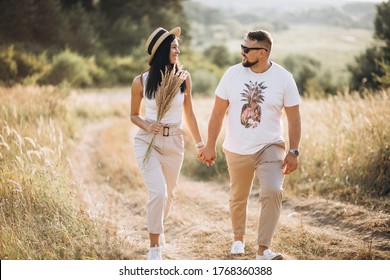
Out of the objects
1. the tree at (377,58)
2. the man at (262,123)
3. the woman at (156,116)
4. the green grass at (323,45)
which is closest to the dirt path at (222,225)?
the woman at (156,116)

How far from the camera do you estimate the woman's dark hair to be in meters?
5.11

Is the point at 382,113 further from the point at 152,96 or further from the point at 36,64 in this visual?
the point at 36,64

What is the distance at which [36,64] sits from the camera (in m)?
19.5

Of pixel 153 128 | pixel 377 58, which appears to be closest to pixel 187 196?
pixel 153 128

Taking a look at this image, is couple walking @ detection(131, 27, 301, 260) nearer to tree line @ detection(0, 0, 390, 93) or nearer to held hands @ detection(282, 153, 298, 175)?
held hands @ detection(282, 153, 298, 175)

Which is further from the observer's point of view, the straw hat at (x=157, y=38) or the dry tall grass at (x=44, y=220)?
the straw hat at (x=157, y=38)

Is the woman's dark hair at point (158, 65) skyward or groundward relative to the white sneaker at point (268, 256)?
skyward

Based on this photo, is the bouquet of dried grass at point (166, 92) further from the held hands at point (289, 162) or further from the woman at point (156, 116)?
the held hands at point (289, 162)

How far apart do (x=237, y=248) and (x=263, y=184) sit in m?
0.84

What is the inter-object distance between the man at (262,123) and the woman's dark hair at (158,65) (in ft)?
1.98

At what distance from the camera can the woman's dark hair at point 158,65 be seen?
5113 millimetres

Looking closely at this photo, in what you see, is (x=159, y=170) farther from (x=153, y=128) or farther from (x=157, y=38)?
(x=157, y=38)

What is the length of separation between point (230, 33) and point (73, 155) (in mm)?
33290
